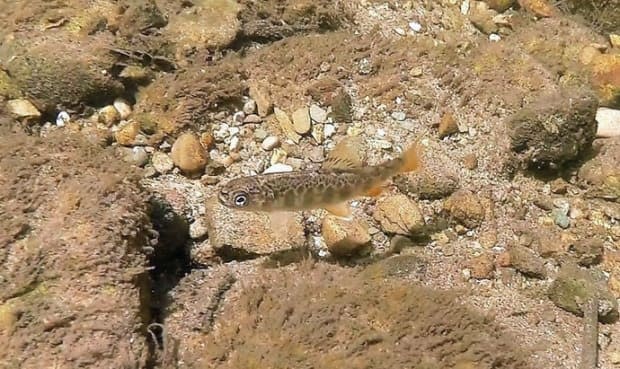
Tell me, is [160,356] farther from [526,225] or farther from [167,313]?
[526,225]

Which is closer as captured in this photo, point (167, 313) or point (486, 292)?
point (167, 313)

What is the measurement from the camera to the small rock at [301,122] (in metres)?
5.37

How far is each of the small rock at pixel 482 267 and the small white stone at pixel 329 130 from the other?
179 cm

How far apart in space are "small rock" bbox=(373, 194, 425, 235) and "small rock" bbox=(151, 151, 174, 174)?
1.93 m

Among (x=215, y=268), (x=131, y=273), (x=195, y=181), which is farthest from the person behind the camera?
(x=195, y=181)

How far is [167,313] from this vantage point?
407 centimetres

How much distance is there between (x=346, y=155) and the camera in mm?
Result: 4840

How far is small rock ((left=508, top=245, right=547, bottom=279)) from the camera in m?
4.93

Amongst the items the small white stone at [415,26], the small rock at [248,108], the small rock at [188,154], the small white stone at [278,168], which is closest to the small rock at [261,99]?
the small rock at [248,108]

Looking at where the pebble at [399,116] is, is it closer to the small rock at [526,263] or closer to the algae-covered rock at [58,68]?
the small rock at [526,263]

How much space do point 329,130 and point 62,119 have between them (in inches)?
97.0

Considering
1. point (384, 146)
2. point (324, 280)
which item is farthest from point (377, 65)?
point (324, 280)

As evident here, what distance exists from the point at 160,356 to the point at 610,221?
4.33 meters

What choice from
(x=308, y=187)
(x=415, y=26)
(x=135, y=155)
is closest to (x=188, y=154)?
(x=135, y=155)
